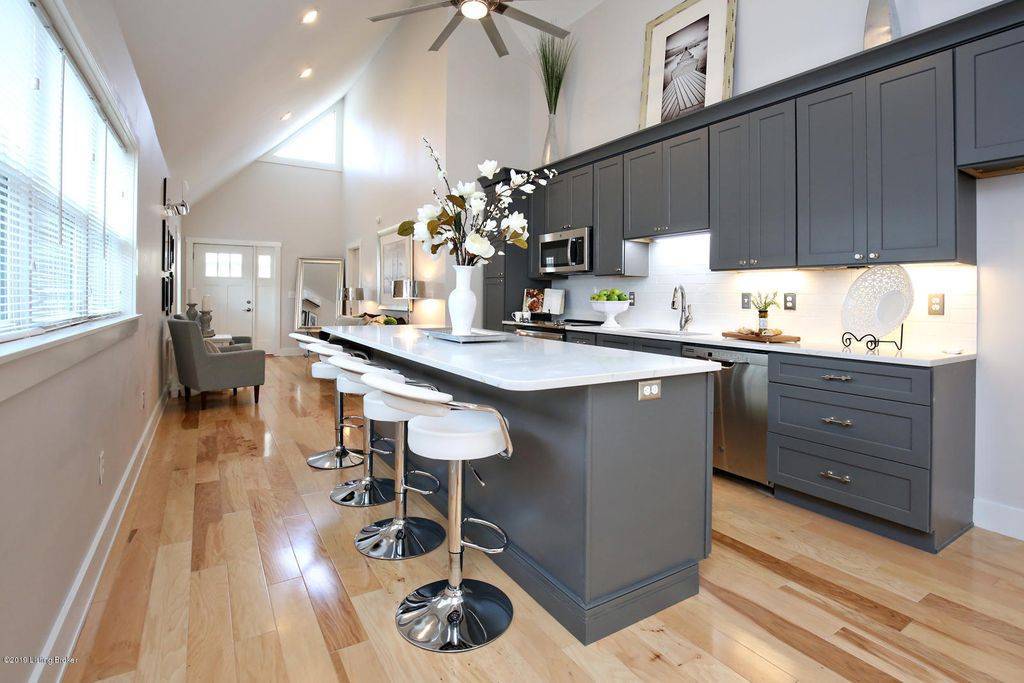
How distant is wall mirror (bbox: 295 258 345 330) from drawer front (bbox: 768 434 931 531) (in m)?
9.06

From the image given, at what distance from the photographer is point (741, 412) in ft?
10.5

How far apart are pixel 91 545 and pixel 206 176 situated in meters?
7.19

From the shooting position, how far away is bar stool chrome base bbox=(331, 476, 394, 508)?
290 centimetres

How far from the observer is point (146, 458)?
3684mm

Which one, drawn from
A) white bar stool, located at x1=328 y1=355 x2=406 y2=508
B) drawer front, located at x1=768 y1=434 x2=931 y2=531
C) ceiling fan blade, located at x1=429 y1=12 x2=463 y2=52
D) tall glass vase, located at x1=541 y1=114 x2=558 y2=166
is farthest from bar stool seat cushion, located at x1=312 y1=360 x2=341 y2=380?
tall glass vase, located at x1=541 y1=114 x2=558 y2=166

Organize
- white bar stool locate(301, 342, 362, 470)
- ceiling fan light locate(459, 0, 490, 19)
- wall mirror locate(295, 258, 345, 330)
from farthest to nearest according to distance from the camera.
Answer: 1. wall mirror locate(295, 258, 345, 330)
2. white bar stool locate(301, 342, 362, 470)
3. ceiling fan light locate(459, 0, 490, 19)

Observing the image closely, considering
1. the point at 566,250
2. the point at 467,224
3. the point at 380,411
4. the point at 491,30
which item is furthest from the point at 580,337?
the point at 380,411

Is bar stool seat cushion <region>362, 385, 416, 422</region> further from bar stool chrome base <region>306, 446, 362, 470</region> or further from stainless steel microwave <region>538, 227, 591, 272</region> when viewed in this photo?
stainless steel microwave <region>538, 227, 591, 272</region>

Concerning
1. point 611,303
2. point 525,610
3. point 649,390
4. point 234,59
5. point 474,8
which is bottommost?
point 525,610

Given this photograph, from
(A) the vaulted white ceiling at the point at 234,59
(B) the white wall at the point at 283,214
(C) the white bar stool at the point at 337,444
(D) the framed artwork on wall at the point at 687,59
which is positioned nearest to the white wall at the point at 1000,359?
(D) the framed artwork on wall at the point at 687,59

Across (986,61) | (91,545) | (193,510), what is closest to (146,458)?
(193,510)

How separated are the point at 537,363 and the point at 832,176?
7.25ft

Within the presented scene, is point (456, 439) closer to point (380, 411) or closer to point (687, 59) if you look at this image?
point (380, 411)

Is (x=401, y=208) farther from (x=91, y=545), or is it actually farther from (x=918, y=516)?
(x=918, y=516)
